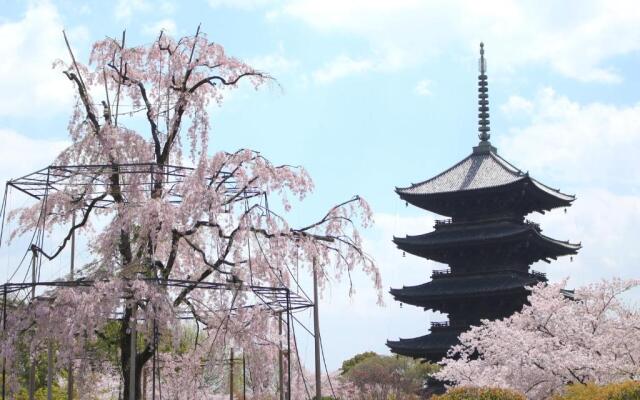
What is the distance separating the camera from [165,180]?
64.7 feet

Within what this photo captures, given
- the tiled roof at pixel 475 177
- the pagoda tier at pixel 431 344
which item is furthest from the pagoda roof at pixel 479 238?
the pagoda tier at pixel 431 344

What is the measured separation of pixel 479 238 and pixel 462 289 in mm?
2124

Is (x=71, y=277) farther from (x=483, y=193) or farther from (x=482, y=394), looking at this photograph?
(x=483, y=193)

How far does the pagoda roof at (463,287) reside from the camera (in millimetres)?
37156

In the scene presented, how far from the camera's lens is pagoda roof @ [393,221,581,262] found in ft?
124

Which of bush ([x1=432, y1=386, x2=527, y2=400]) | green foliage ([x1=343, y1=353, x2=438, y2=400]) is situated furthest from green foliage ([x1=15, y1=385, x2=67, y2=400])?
green foliage ([x1=343, y1=353, x2=438, y2=400])

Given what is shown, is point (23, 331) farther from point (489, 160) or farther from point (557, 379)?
point (489, 160)

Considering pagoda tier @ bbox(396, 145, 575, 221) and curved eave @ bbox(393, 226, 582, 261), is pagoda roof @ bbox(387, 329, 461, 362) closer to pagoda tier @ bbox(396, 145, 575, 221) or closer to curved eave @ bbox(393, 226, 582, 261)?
curved eave @ bbox(393, 226, 582, 261)

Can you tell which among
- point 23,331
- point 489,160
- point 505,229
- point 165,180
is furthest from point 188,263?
point 489,160

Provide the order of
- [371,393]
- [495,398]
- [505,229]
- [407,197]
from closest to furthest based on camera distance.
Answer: [495,398] → [505,229] → [407,197] → [371,393]

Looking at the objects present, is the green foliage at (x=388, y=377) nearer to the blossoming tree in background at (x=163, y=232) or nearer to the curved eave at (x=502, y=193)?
the curved eave at (x=502, y=193)

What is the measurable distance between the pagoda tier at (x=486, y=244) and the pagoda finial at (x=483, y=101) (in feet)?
19.1

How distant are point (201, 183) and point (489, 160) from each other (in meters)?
26.2

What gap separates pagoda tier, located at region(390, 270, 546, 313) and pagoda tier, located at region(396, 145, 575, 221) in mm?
2852
